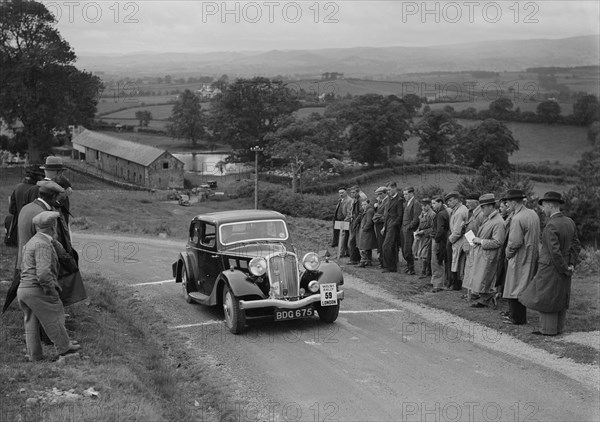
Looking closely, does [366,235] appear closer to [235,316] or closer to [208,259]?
[208,259]

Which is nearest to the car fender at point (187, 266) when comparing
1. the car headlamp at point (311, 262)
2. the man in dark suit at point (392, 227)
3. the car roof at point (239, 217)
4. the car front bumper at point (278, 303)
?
the car roof at point (239, 217)

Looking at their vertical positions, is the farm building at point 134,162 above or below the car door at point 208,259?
below

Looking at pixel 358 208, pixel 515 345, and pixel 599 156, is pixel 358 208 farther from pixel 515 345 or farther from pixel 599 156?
pixel 599 156

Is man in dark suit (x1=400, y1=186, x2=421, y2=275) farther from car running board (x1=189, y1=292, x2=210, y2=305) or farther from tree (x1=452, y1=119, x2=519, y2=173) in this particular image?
tree (x1=452, y1=119, x2=519, y2=173)

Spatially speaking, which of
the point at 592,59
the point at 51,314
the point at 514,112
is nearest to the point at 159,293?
the point at 51,314

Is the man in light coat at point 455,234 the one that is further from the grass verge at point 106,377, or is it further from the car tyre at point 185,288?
the grass verge at point 106,377

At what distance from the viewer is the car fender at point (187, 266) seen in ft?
46.3

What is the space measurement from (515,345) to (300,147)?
209ft

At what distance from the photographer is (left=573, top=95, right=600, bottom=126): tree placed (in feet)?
290

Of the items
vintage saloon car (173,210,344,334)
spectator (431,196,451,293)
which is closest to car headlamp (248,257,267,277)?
vintage saloon car (173,210,344,334)

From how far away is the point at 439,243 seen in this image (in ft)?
49.4

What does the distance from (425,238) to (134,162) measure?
66.0 meters

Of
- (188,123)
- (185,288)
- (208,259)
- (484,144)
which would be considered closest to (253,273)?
(208,259)

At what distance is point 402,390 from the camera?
8781 mm
